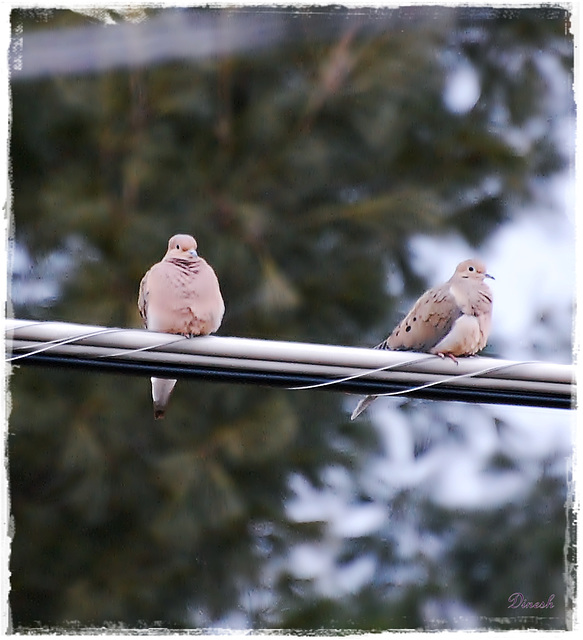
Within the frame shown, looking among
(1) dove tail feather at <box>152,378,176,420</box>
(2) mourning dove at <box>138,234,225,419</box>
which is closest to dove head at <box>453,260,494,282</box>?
(2) mourning dove at <box>138,234,225,419</box>

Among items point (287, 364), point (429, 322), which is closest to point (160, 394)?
point (429, 322)

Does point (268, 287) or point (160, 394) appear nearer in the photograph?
point (160, 394)

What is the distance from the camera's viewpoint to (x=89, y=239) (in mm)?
4859

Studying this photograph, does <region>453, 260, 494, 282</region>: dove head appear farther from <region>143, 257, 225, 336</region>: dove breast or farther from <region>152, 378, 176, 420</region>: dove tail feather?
<region>152, 378, 176, 420</region>: dove tail feather

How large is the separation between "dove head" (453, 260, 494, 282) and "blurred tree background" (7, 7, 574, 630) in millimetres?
2099

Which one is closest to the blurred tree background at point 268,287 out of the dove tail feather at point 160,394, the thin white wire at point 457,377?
the dove tail feather at point 160,394

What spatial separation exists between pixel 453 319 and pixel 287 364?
2.51ft

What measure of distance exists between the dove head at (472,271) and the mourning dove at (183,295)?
529 millimetres

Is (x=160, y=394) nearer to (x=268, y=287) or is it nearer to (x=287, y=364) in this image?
(x=287, y=364)

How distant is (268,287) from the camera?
4.82 metres

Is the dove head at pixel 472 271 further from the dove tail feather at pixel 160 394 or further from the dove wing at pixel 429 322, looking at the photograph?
the dove tail feather at pixel 160 394

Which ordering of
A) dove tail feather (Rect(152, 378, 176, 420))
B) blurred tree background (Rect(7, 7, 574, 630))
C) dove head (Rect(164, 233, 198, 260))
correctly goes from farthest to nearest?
1. blurred tree background (Rect(7, 7, 574, 630))
2. dove tail feather (Rect(152, 378, 176, 420))
3. dove head (Rect(164, 233, 198, 260))

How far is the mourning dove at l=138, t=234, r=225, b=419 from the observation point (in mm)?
2535

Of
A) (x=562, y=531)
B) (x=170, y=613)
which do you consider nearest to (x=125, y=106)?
(x=170, y=613)
